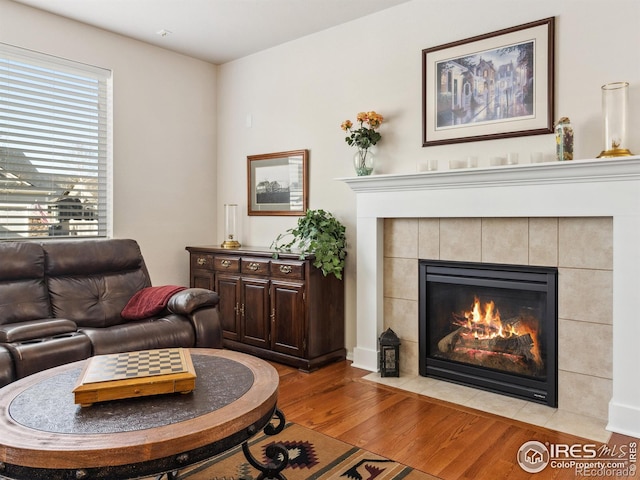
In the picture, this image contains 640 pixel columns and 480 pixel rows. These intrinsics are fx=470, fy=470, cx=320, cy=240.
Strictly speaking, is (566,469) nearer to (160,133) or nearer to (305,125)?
(305,125)

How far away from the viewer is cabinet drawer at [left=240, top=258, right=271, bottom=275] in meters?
3.74

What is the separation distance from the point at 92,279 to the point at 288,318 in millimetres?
1435

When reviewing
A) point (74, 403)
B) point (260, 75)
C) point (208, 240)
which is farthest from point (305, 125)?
point (74, 403)

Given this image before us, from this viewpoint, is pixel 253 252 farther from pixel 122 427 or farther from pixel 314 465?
pixel 122 427

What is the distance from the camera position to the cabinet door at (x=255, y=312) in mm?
3755

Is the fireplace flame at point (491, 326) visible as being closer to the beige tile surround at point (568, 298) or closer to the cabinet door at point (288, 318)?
the beige tile surround at point (568, 298)

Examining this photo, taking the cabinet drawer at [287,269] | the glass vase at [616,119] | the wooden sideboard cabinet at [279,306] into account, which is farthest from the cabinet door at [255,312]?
the glass vase at [616,119]

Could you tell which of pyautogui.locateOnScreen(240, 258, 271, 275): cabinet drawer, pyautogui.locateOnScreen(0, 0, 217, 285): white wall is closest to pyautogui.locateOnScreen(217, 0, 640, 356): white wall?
pyautogui.locateOnScreen(0, 0, 217, 285): white wall

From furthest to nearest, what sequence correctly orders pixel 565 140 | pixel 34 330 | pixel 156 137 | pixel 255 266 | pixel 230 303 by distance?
pixel 156 137
pixel 230 303
pixel 255 266
pixel 565 140
pixel 34 330

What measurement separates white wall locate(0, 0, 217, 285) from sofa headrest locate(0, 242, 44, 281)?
1.00 metres

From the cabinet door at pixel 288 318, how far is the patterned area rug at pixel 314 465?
45.8 inches

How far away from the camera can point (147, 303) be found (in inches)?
126

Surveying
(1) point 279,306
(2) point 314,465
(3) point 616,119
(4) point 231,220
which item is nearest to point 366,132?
(1) point 279,306

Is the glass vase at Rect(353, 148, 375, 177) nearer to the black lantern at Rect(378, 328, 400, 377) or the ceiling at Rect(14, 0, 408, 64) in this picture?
the ceiling at Rect(14, 0, 408, 64)
